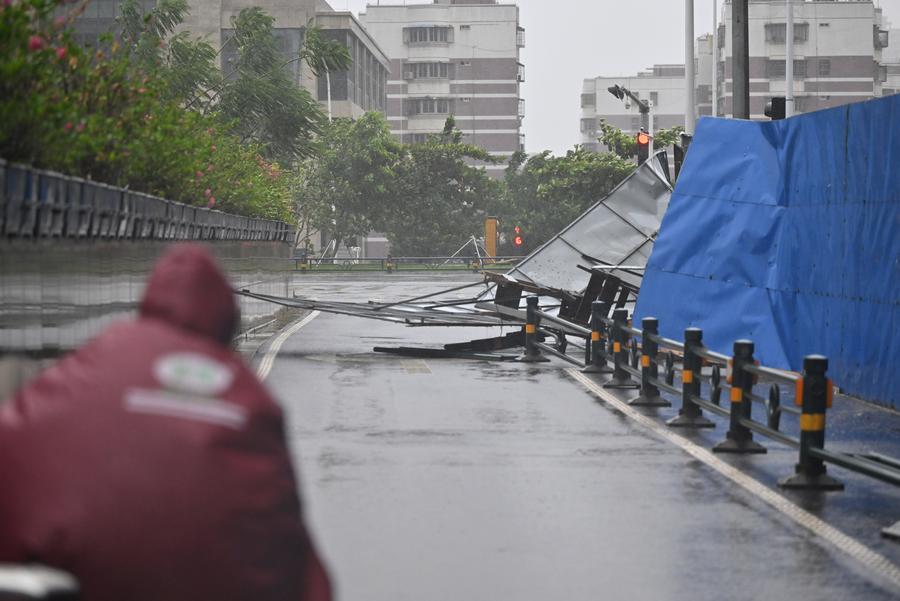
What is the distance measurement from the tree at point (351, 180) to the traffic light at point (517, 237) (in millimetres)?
7354

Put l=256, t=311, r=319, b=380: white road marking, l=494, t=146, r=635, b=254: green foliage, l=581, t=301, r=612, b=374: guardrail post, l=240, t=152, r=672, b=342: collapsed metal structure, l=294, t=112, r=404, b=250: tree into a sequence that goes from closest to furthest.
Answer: l=581, t=301, r=612, b=374: guardrail post
l=256, t=311, r=319, b=380: white road marking
l=240, t=152, r=672, b=342: collapsed metal structure
l=494, t=146, r=635, b=254: green foliage
l=294, t=112, r=404, b=250: tree

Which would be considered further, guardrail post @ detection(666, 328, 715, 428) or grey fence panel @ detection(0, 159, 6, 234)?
guardrail post @ detection(666, 328, 715, 428)

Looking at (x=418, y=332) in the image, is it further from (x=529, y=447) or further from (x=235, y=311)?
(x=235, y=311)

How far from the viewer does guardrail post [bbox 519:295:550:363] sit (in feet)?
78.5

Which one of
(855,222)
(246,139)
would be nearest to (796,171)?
(855,222)

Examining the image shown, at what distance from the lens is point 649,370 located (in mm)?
17656

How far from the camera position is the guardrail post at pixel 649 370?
57.8ft

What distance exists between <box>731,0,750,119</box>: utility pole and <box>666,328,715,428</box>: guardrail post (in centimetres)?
944

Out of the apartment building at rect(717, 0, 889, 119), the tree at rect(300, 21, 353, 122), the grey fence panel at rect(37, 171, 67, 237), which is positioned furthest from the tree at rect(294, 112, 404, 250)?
the grey fence panel at rect(37, 171, 67, 237)

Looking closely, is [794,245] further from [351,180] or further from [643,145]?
[351,180]

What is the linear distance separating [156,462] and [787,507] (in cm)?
821

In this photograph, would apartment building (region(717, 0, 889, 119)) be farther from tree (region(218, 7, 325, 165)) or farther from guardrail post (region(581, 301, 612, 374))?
guardrail post (region(581, 301, 612, 374))

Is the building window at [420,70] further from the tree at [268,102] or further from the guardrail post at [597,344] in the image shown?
the guardrail post at [597,344]

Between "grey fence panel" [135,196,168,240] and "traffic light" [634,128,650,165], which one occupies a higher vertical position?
"traffic light" [634,128,650,165]
